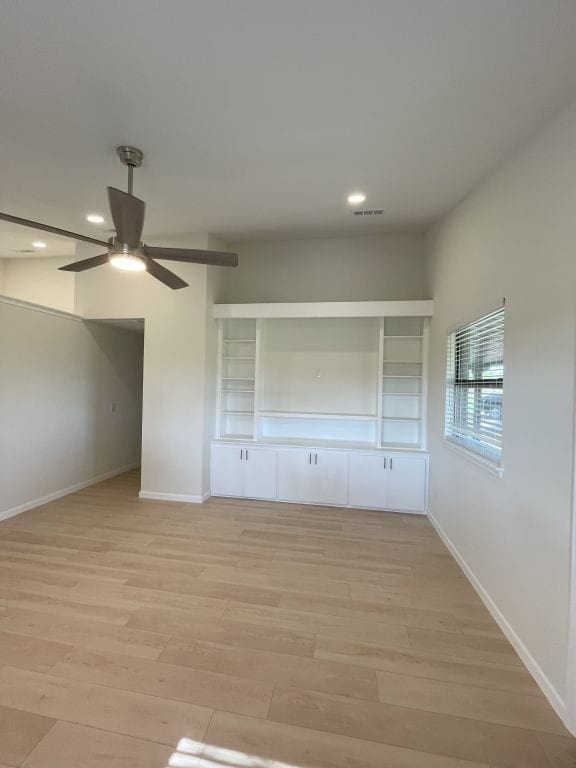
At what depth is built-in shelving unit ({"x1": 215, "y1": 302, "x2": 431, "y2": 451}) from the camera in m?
4.27

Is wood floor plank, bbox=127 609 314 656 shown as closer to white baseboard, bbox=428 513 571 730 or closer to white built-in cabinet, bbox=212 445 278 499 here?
white baseboard, bbox=428 513 571 730

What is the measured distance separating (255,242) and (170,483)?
130 inches

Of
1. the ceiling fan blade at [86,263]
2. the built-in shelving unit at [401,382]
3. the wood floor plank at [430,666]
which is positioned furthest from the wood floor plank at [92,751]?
the built-in shelving unit at [401,382]

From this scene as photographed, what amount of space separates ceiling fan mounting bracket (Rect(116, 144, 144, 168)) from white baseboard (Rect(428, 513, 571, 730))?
4038 mm

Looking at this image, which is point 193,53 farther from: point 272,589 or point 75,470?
point 75,470

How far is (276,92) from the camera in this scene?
1980 mm

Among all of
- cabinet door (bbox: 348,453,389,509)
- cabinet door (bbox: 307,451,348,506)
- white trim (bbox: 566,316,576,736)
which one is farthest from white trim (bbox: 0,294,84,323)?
white trim (bbox: 566,316,576,736)

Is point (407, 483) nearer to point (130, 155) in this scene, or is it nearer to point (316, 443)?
point (316, 443)

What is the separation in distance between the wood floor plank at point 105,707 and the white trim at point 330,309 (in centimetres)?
351

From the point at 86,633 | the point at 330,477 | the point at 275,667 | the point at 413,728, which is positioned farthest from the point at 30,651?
the point at 330,477

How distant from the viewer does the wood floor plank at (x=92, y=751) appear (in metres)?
1.35

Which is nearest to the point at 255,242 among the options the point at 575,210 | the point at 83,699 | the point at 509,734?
the point at 575,210

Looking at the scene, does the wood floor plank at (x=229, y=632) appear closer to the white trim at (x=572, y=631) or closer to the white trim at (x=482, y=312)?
the white trim at (x=572, y=631)

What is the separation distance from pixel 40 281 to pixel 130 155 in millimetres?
3970
